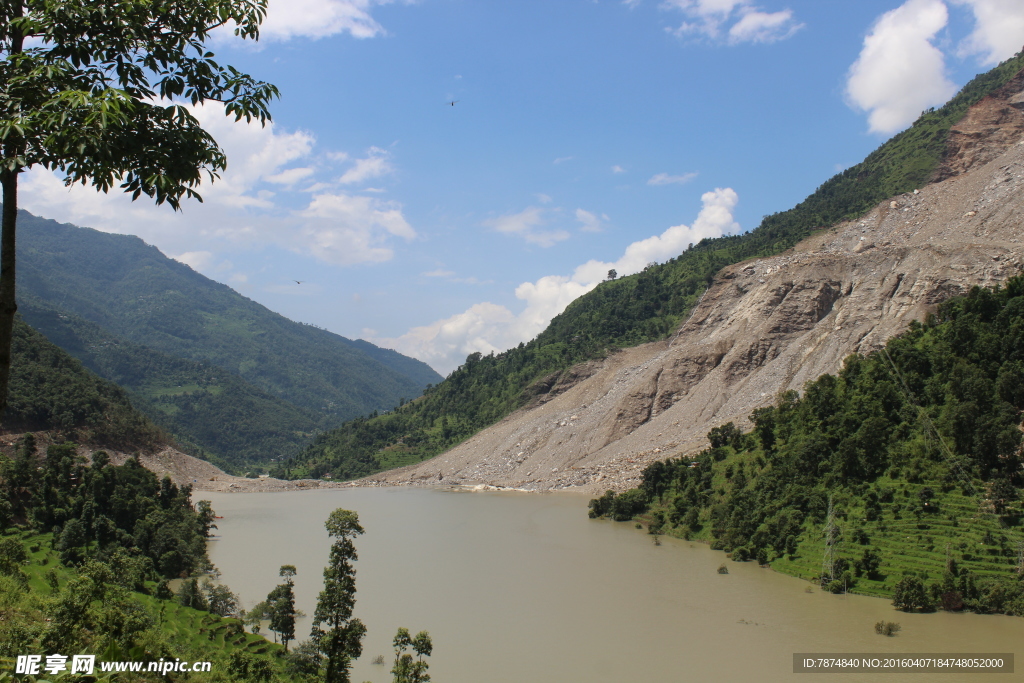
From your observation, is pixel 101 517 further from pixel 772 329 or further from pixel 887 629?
pixel 772 329

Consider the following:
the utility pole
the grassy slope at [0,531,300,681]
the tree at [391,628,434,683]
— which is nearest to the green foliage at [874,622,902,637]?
the utility pole

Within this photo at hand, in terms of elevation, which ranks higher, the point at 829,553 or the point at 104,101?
the point at 104,101

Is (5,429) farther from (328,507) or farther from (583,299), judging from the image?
(583,299)

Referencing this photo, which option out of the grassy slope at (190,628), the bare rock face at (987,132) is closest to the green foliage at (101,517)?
the grassy slope at (190,628)

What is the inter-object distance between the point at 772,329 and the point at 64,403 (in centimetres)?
7046

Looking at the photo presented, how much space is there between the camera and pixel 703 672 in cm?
2291

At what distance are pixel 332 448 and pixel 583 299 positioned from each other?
51441 mm

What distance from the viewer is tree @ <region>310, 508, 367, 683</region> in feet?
58.0

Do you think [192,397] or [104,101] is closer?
[104,101]

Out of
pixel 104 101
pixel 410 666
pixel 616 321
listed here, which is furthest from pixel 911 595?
pixel 616 321

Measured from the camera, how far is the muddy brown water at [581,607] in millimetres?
23891

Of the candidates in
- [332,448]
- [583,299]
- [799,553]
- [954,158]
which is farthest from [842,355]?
[332,448]

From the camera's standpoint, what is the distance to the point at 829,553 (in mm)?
32969

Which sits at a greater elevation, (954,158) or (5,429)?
(954,158)
